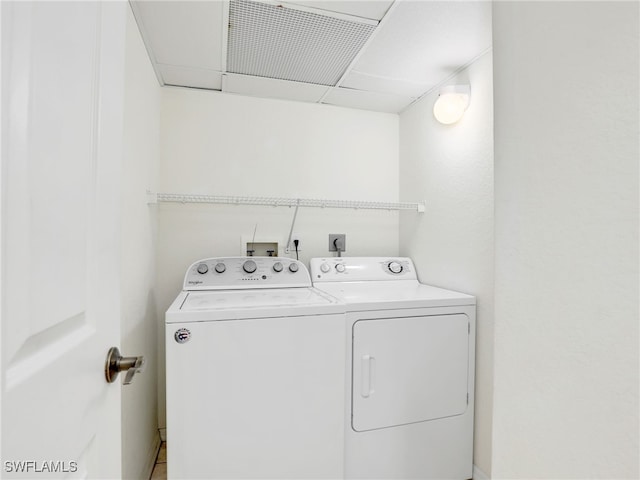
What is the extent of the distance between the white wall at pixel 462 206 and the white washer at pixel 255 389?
777 mm

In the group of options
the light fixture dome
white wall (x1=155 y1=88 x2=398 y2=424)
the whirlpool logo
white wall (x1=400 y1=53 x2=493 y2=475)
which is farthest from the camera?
white wall (x1=155 y1=88 x2=398 y2=424)

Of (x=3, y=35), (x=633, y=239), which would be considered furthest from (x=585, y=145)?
(x=3, y=35)

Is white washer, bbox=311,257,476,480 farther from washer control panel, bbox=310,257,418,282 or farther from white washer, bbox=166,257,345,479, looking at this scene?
washer control panel, bbox=310,257,418,282

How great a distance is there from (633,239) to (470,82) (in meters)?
1.56

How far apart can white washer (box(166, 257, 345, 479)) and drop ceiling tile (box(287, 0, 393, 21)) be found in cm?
130

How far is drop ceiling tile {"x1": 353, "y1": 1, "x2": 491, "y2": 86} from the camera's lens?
1380mm

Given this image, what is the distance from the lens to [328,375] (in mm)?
1390

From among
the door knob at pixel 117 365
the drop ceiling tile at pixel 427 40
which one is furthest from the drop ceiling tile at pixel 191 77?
→ the door knob at pixel 117 365

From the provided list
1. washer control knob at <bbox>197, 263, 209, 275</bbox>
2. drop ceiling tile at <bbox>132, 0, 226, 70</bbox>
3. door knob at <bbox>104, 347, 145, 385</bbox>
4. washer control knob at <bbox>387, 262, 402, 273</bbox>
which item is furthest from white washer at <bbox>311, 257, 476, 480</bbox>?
drop ceiling tile at <bbox>132, 0, 226, 70</bbox>

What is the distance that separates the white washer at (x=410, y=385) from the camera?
4.81ft

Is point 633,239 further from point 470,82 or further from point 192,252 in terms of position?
point 192,252

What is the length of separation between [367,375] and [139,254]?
124 cm

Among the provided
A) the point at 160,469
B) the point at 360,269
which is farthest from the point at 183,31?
the point at 160,469

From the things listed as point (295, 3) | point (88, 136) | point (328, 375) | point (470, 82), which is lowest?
point (328, 375)
